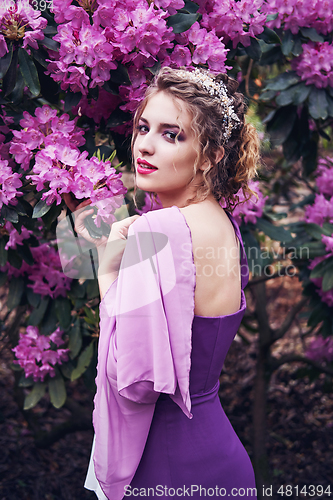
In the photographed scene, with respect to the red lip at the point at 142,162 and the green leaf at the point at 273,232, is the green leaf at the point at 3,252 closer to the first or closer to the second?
the red lip at the point at 142,162

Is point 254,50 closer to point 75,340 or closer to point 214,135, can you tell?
point 214,135

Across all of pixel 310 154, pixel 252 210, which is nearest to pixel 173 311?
pixel 252 210

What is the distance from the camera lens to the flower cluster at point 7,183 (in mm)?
1391

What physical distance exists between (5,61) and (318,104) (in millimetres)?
1321

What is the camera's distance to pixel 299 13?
188cm

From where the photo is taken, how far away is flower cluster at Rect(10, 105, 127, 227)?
4.18 ft

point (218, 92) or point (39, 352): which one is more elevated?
point (218, 92)

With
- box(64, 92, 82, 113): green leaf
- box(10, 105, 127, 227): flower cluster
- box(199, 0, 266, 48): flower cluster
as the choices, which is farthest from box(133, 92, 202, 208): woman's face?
box(199, 0, 266, 48): flower cluster

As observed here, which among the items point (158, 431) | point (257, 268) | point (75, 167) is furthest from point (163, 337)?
point (257, 268)

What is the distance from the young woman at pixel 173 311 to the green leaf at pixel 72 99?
0.26 m

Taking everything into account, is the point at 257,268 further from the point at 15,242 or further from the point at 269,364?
the point at 15,242

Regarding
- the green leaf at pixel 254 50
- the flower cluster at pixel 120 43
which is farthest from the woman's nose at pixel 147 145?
the green leaf at pixel 254 50

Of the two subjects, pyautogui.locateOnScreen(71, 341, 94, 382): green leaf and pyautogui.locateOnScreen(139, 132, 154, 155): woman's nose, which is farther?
pyautogui.locateOnScreen(71, 341, 94, 382): green leaf

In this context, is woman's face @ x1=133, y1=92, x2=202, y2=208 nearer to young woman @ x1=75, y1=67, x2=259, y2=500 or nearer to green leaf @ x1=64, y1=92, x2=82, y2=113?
young woman @ x1=75, y1=67, x2=259, y2=500
